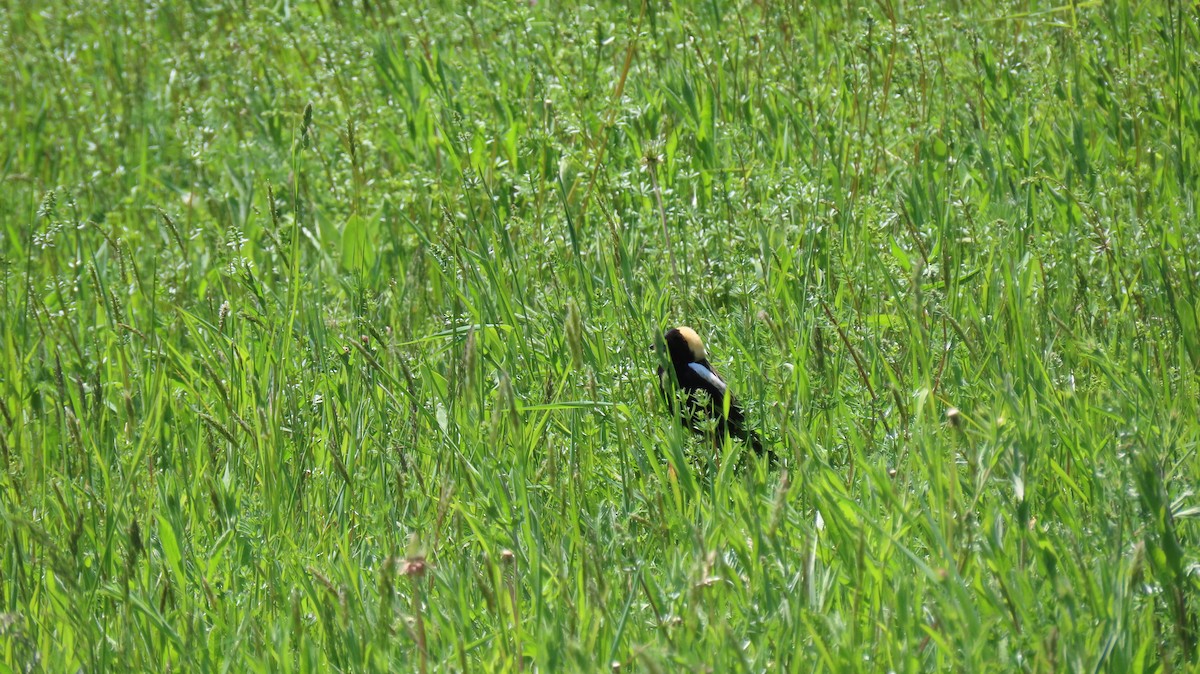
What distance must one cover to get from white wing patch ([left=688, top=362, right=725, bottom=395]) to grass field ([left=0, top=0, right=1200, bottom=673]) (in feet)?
0.24

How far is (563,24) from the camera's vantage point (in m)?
5.25

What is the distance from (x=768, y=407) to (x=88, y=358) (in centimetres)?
233

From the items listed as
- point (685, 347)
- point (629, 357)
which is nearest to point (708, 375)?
point (685, 347)

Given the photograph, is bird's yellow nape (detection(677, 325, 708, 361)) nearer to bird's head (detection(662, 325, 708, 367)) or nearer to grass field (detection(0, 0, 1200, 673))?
bird's head (detection(662, 325, 708, 367))

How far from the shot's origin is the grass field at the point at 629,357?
2176 mm

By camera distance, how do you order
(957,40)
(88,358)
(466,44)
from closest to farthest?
(88,358) → (957,40) → (466,44)

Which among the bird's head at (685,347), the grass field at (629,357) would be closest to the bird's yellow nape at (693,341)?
the bird's head at (685,347)

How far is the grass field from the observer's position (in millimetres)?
2176

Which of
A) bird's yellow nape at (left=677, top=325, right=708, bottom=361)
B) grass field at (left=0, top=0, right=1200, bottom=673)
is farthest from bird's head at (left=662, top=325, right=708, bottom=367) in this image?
grass field at (left=0, top=0, right=1200, bottom=673)

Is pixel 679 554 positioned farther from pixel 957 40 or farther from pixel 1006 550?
pixel 957 40

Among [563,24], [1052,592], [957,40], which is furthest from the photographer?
[563,24]

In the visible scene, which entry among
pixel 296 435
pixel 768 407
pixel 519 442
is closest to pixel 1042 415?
pixel 768 407

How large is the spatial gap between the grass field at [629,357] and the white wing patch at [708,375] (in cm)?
7

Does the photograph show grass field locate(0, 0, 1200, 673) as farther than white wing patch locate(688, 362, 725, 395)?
No
